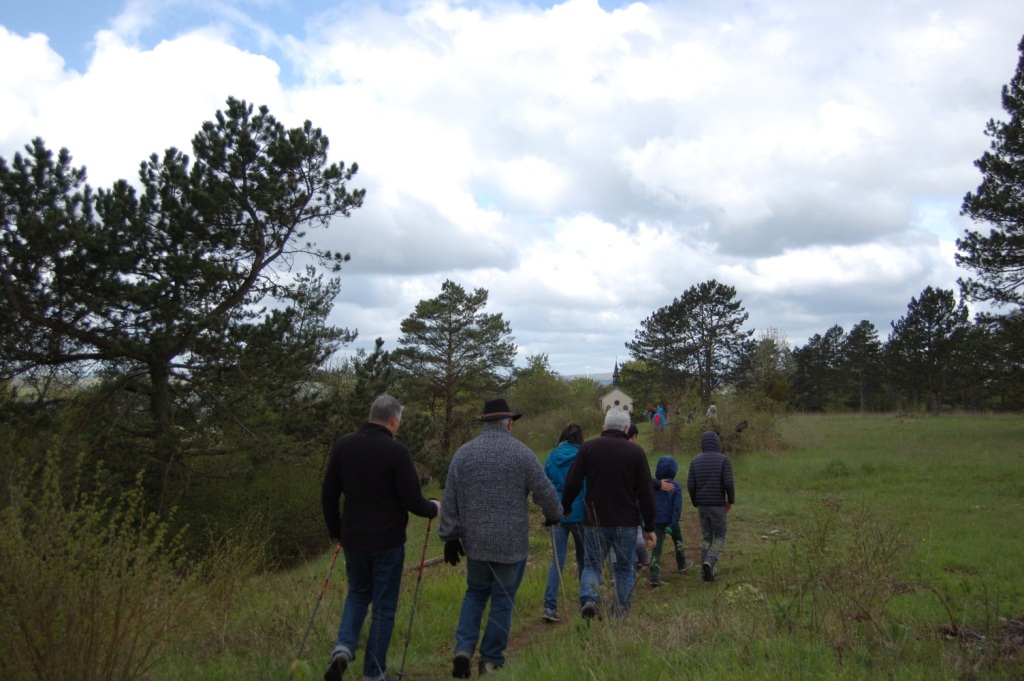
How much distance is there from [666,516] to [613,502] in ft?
10.1

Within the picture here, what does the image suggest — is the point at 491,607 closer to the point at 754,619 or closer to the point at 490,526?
the point at 490,526

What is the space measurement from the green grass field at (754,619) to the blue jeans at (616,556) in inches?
10.3

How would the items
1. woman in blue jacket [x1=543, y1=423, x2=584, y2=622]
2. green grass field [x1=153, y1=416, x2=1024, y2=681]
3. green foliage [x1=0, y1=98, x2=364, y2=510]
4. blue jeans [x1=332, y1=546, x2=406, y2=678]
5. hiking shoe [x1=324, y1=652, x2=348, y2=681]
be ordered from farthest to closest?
green foliage [x1=0, y1=98, x2=364, y2=510]
woman in blue jacket [x1=543, y1=423, x2=584, y2=622]
blue jeans [x1=332, y1=546, x2=406, y2=678]
hiking shoe [x1=324, y1=652, x2=348, y2=681]
green grass field [x1=153, y1=416, x2=1024, y2=681]

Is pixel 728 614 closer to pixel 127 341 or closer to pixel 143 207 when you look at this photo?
pixel 127 341

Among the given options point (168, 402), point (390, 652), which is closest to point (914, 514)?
point (390, 652)

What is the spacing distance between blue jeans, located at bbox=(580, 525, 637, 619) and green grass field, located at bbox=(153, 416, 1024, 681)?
26 centimetres

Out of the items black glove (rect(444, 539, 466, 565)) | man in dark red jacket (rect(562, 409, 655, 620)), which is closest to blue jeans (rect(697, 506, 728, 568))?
man in dark red jacket (rect(562, 409, 655, 620))

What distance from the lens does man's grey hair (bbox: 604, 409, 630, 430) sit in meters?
6.45

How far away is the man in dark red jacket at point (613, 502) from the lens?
20.4 ft

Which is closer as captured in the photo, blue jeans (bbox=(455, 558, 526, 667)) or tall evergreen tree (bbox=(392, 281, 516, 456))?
blue jeans (bbox=(455, 558, 526, 667))

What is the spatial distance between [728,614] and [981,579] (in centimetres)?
429

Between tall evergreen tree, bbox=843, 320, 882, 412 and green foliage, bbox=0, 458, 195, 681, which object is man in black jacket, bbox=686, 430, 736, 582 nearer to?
green foliage, bbox=0, 458, 195, 681

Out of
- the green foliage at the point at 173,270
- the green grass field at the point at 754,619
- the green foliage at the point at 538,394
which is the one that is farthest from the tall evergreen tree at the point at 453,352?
the green grass field at the point at 754,619

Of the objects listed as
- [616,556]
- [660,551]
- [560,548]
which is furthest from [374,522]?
[660,551]
